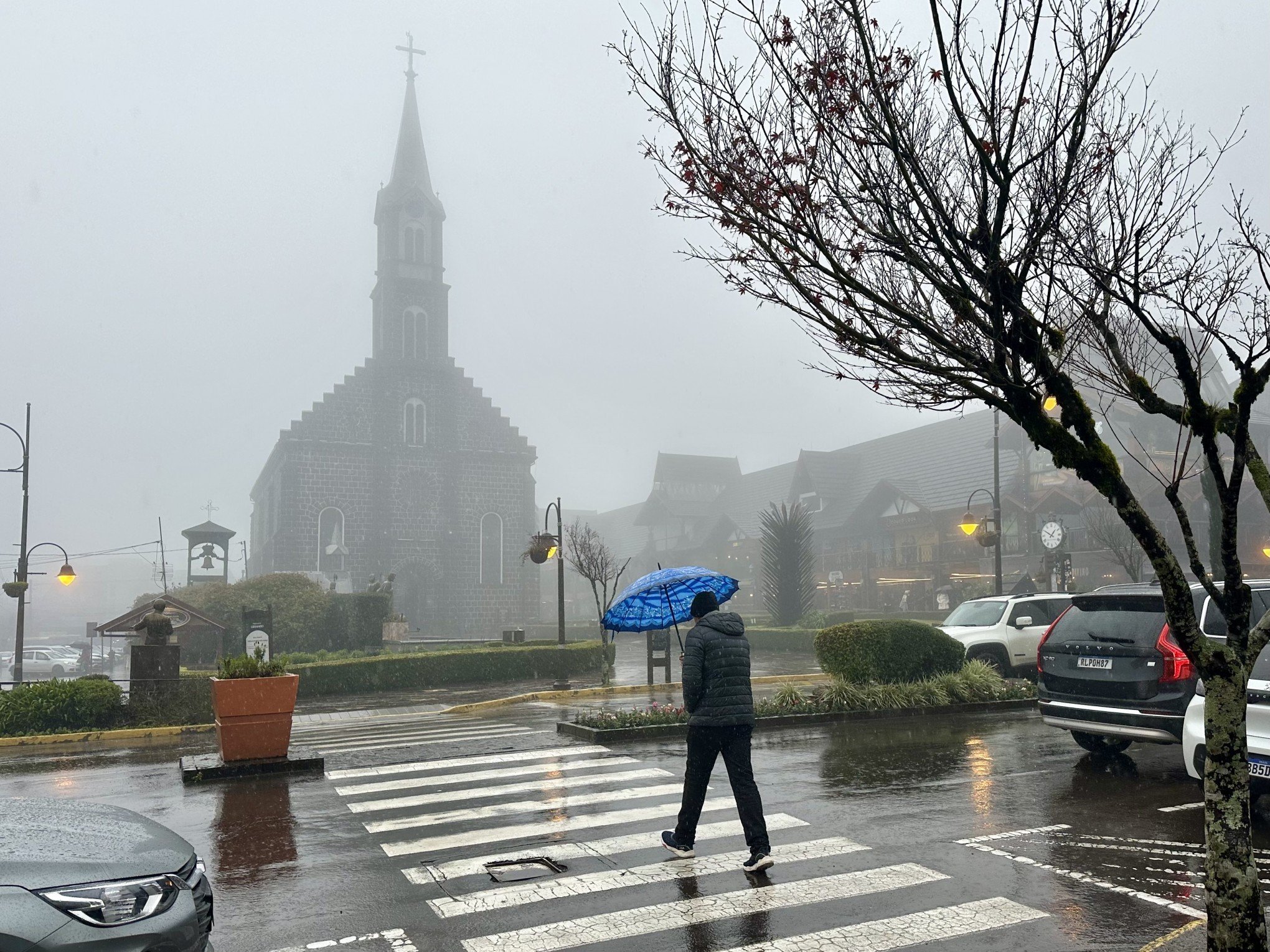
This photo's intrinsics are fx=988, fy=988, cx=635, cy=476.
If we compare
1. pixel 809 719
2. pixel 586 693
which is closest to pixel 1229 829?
pixel 809 719

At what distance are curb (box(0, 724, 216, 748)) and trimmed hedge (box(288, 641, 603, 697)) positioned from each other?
742 cm

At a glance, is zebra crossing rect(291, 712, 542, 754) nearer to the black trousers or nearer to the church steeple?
the black trousers

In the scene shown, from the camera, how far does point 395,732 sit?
15469mm

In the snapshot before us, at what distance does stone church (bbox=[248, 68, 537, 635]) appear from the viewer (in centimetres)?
5997

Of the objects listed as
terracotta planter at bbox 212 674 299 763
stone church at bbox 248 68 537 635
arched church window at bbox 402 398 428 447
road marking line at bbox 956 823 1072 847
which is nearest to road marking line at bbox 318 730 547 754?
terracotta planter at bbox 212 674 299 763

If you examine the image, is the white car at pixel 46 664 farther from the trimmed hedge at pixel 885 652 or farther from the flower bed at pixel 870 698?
the trimmed hedge at pixel 885 652

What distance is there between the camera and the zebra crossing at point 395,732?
539 inches

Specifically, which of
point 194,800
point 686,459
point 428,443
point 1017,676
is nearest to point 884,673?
point 1017,676

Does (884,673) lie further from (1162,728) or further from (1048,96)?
(1048,96)

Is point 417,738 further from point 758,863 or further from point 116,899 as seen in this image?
point 116,899

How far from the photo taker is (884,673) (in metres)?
16.1

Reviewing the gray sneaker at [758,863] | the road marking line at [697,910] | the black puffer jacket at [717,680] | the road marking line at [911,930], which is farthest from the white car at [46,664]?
the road marking line at [911,930]

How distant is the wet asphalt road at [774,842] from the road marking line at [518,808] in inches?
1.7

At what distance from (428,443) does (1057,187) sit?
60.7 meters
